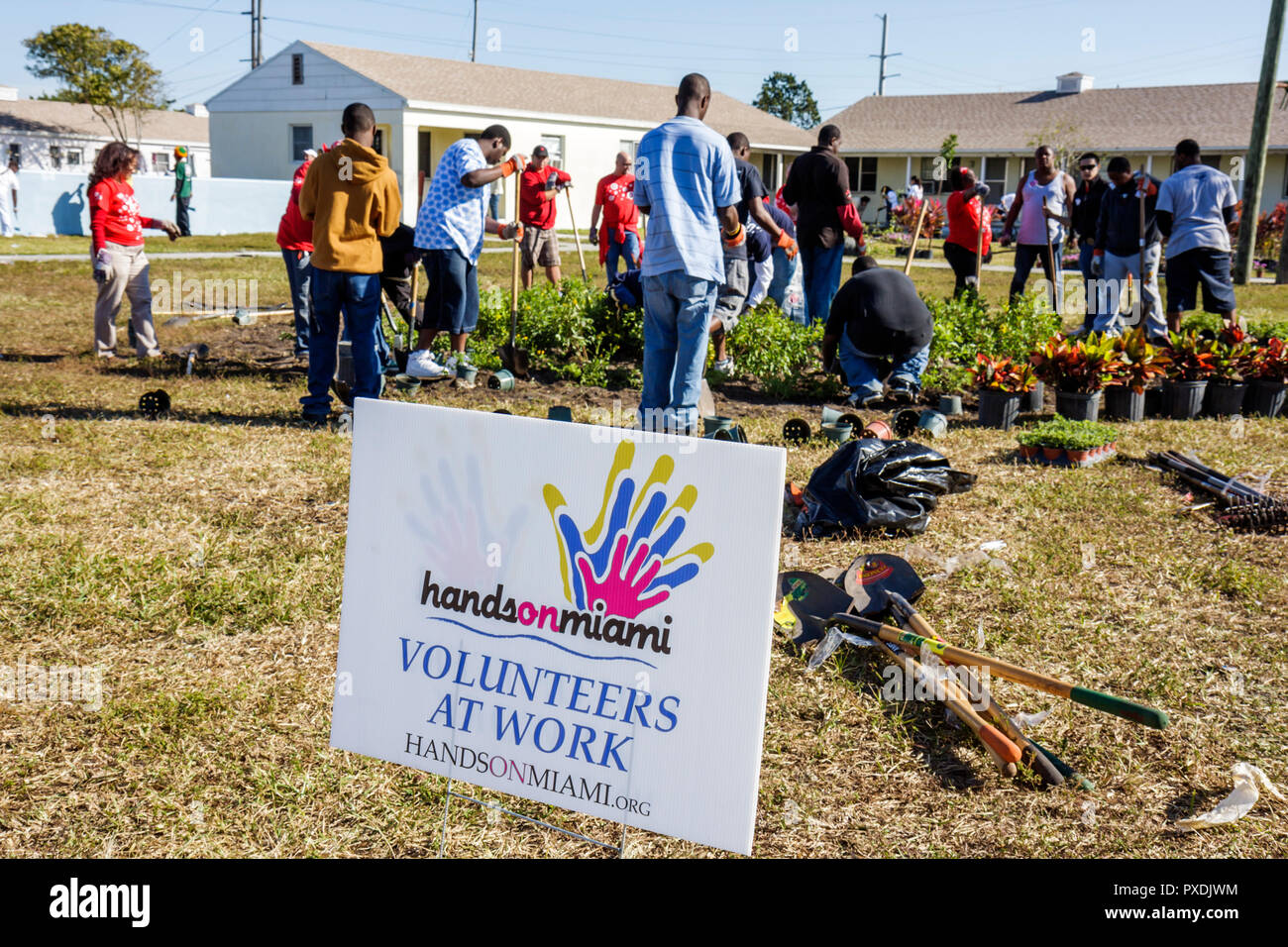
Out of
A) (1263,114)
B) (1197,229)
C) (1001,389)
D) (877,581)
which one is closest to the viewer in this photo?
(877,581)

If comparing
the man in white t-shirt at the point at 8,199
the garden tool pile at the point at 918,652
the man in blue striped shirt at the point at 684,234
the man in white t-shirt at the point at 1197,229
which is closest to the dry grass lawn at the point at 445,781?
the garden tool pile at the point at 918,652

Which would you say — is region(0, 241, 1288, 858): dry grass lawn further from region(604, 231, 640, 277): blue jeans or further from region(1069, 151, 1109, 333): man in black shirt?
region(604, 231, 640, 277): blue jeans

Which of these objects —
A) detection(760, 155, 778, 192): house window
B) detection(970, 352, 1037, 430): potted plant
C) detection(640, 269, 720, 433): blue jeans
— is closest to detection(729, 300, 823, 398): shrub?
detection(970, 352, 1037, 430): potted plant

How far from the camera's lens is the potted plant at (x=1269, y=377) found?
8.48m

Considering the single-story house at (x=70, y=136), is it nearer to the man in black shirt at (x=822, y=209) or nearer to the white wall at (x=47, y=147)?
the white wall at (x=47, y=147)

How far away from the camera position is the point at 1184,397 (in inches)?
330

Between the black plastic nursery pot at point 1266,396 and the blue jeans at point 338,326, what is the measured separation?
6832 mm

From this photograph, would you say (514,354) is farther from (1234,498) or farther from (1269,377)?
(1269,377)

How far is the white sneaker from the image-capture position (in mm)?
8570

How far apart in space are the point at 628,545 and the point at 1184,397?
290 inches

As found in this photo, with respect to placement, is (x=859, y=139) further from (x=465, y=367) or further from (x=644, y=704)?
(x=644, y=704)

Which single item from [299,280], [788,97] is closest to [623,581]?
[299,280]

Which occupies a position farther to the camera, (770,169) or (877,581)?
(770,169)
